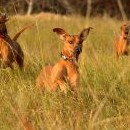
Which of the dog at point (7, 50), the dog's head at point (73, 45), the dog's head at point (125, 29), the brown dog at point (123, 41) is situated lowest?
the brown dog at point (123, 41)

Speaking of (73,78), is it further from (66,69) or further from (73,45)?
(73,45)

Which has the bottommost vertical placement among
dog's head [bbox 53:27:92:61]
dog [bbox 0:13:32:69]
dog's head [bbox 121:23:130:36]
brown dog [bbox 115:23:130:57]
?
brown dog [bbox 115:23:130:57]

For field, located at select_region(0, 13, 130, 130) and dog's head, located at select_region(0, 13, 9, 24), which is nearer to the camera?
field, located at select_region(0, 13, 130, 130)

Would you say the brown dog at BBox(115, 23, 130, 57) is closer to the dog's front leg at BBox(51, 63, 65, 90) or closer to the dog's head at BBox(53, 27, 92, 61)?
the dog's head at BBox(53, 27, 92, 61)

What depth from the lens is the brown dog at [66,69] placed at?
6358mm

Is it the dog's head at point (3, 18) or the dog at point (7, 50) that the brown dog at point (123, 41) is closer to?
the dog at point (7, 50)

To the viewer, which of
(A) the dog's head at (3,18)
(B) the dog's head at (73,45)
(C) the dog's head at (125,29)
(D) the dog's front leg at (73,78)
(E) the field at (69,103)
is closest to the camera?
(E) the field at (69,103)

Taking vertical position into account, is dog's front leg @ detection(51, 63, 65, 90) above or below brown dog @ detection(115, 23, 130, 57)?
above

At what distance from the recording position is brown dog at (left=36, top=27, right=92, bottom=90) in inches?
250

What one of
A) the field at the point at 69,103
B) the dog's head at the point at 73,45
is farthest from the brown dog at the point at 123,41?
the dog's head at the point at 73,45

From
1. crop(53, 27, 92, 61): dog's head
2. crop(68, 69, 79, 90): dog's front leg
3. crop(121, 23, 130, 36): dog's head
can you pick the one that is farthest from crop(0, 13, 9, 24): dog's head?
crop(121, 23, 130, 36): dog's head

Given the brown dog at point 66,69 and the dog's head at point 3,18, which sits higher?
the dog's head at point 3,18

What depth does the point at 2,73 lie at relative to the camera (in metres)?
6.71

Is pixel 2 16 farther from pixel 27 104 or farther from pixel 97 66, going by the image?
pixel 27 104
